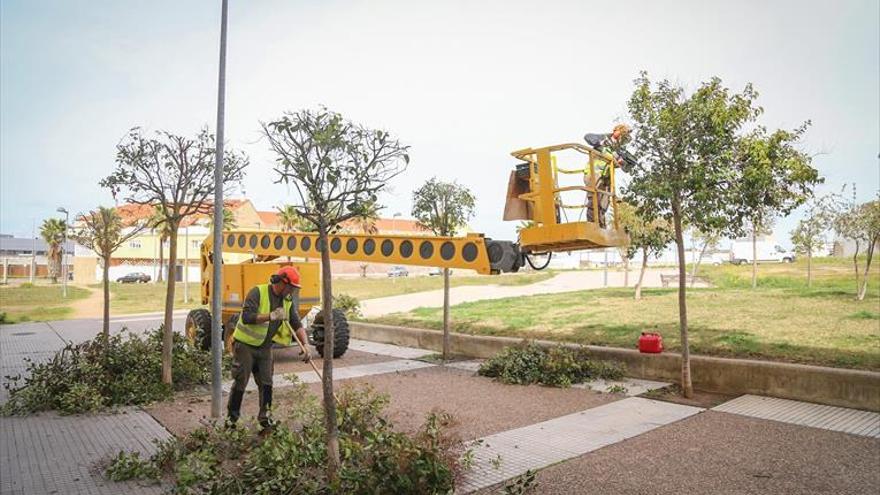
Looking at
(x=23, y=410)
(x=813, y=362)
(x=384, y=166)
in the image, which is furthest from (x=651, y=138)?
(x=23, y=410)

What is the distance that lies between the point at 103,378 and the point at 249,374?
3.25 metres

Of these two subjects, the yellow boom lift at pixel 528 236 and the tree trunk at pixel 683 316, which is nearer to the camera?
the yellow boom lift at pixel 528 236

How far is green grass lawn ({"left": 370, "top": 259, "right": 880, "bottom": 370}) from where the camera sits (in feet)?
31.0

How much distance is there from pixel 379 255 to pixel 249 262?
14.5 feet

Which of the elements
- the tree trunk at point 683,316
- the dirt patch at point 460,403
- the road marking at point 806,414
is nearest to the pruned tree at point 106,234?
the dirt patch at point 460,403

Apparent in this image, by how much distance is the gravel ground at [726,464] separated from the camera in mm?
5000

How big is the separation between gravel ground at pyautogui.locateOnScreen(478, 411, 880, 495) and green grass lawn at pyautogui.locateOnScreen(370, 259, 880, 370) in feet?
8.58

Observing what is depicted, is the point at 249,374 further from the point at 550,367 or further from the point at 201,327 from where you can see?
the point at 201,327

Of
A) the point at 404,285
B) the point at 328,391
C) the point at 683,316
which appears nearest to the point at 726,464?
the point at 683,316

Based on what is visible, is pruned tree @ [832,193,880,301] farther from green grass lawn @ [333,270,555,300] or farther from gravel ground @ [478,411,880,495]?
green grass lawn @ [333,270,555,300]

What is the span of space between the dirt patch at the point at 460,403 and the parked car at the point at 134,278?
56419 mm

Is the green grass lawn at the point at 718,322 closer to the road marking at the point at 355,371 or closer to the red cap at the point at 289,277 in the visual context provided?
the road marking at the point at 355,371

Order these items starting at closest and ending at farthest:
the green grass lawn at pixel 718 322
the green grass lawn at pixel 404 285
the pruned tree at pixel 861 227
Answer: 1. the green grass lawn at pixel 718 322
2. the pruned tree at pixel 861 227
3. the green grass lawn at pixel 404 285

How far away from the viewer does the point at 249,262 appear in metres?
11.4
